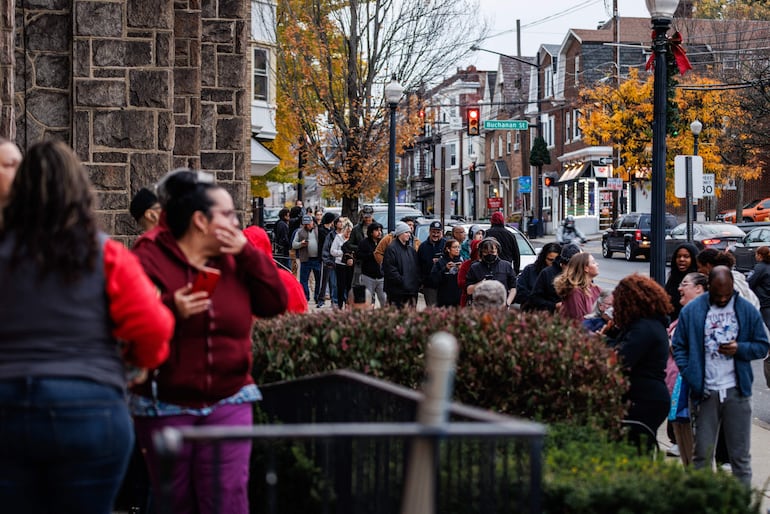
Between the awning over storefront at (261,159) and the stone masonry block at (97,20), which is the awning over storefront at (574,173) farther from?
the stone masonry block at (97,20)

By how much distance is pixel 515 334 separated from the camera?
6199mm

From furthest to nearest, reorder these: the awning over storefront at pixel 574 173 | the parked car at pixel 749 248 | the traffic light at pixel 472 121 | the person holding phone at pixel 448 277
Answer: the awning over storefront at pixel 574 173 < the traffic light at pixel 472 121 < the parked car at pixel 749 248 < the person holding phone at pixel 448 277

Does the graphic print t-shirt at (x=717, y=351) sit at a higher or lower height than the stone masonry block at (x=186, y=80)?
lower

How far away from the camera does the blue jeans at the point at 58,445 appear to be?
3.34 m

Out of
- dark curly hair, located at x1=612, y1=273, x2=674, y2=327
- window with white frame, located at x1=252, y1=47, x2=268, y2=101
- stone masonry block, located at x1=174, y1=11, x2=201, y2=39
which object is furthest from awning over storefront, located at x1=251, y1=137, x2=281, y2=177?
dark curly hair, located at x1=612, y1=273, x2=674, y2=327

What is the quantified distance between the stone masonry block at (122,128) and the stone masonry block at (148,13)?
0.79m

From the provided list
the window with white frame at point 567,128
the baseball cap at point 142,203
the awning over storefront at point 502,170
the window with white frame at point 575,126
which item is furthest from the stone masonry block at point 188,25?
the awning over storefront at point 502,170

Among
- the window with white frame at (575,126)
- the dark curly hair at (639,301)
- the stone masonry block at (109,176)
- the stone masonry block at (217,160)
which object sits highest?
the window with white frame at (575,126)

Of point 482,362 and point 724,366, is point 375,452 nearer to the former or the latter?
point 482,362

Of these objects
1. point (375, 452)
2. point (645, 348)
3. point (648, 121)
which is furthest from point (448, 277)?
point (648, 121)

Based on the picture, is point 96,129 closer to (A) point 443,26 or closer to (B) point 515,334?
(B) point 515,334

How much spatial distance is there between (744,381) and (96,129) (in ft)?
19.5

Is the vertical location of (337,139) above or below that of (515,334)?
above

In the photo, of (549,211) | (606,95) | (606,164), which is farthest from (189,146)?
(549,211)
